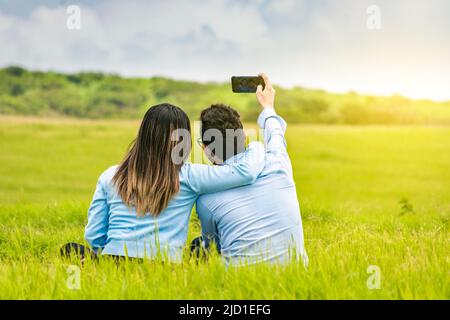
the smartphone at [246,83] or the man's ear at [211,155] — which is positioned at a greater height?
the smartphone at [246,83]

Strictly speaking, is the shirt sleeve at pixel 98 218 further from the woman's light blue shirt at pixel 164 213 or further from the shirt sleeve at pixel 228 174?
the shirt sleeve at pixel 228 174

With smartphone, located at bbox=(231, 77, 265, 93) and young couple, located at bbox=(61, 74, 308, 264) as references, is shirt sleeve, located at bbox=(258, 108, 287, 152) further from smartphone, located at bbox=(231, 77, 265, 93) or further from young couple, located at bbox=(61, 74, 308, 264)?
smartphone, located at bbox=(231, 77, 265, 93)

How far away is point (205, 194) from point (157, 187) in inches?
13.7

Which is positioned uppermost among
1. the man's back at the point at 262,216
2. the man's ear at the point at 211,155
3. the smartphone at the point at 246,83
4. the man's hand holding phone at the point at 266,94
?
the smartphone at the point at 246,83

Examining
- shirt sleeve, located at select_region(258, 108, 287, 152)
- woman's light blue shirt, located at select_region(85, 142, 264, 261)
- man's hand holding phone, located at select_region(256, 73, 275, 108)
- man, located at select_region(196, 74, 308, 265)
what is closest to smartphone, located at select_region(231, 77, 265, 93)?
man's hand holding phone, located at select_region(256, 73, 275, 108)

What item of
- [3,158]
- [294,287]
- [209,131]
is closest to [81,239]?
[209,131]

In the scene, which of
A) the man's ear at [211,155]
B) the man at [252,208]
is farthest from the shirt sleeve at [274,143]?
the man's ear at [211,155]

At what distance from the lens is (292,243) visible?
14.6 feet

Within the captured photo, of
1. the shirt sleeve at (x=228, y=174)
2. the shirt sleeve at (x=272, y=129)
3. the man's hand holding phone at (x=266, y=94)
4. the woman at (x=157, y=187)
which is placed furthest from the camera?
the man's hand holding phone at (x=266, y=94)

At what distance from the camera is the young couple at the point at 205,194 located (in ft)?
14.3

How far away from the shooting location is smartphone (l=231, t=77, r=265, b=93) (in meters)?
4.80

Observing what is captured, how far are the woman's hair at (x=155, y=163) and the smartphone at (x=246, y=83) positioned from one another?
55 cm

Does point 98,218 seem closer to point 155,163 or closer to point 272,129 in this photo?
point 155,163
